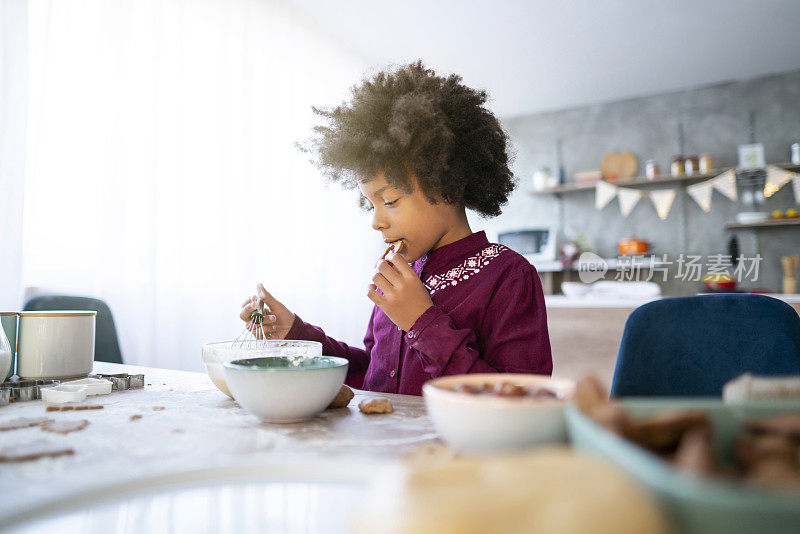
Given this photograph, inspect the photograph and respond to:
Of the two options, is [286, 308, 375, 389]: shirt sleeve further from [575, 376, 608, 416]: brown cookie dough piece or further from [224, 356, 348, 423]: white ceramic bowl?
[575, 376, 608, 416]: brown cookie dough piece

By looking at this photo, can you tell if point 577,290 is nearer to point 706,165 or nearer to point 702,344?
point 706,165

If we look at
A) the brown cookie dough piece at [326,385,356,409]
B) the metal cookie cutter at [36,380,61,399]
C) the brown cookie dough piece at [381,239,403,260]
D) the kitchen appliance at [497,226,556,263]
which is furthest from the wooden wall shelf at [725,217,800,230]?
the metal cookie cutter at [36,380,61,399]

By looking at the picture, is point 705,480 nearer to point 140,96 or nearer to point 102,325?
point 102,325

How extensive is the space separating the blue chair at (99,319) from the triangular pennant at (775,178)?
4529mm

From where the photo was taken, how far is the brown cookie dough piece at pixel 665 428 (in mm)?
347

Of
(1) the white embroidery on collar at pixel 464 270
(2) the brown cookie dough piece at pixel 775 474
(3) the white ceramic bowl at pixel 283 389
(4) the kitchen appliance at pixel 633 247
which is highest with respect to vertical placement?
(4) the kitchen appliance at pixel 633 247

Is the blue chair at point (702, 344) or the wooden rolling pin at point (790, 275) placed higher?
the wooden rolling pin at point (790, 275)

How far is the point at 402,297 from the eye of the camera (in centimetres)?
105

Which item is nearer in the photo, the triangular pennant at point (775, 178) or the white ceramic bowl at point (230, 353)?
the white ceramic bowl at point (230, 353)

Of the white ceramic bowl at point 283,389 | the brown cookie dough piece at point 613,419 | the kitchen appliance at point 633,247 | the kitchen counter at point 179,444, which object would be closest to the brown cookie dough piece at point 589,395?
the brown cookie dough piece at point 613,419

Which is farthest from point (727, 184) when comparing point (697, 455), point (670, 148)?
point (697, 455)

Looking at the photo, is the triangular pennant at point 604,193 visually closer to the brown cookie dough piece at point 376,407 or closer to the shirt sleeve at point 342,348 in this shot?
the shirt sleeve at point 342,348

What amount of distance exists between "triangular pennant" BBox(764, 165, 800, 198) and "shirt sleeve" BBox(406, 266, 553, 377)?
3.88 m

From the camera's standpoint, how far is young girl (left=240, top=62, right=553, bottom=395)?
104cm
